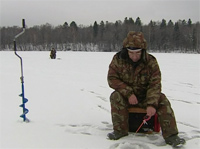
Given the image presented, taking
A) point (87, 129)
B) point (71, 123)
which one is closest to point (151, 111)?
point (87, 129)

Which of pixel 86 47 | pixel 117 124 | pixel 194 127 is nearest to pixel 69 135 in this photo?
pixel 117 124

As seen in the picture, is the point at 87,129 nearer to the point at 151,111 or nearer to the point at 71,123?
the point at 71,123

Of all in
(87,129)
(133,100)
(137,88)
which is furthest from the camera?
(87,129)

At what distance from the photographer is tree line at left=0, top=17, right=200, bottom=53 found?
62406 mm

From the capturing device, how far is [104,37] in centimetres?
6875

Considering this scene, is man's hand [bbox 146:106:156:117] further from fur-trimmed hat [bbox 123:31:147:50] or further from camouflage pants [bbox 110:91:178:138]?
fur-trimmed hat [bbox 123:31:147:50]

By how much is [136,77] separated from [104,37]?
2630 inches

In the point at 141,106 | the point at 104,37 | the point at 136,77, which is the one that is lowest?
the point at 141,106

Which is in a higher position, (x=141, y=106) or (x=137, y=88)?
(x=137, y=88)

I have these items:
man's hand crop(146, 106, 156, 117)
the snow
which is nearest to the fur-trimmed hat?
man's hand crop(146, 106, 156, 117)

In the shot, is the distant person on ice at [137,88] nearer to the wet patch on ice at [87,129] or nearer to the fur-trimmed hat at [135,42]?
the fur-trimmed hat at [135,42]

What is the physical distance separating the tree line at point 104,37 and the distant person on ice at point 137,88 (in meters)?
59.8

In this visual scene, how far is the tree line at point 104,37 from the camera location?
205 ft

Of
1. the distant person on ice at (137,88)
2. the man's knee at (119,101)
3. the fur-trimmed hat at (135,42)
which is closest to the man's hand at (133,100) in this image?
the distant person on ice at (137,88)
